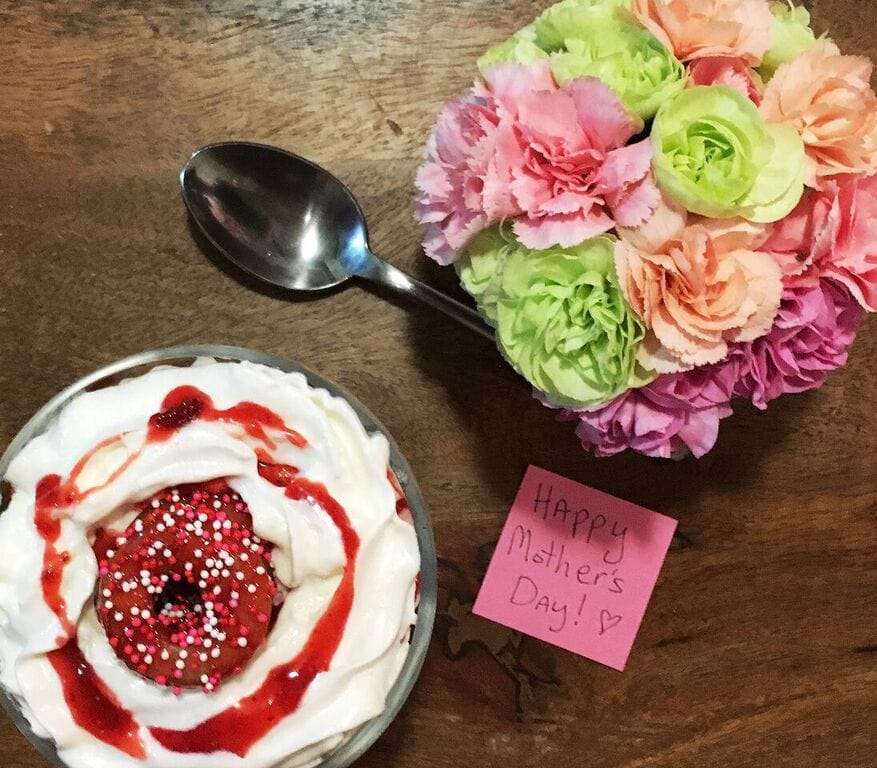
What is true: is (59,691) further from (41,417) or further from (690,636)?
(690,636)

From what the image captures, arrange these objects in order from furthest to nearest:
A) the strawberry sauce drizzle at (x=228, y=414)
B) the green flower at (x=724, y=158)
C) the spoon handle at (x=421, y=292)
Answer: the spoon handle at (x=421, y=292) → the strawberry sauce drizzle at (x=228, y=414) → the green flower at (x=724, y=158)

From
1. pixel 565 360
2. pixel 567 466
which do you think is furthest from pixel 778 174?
pixel 567 466

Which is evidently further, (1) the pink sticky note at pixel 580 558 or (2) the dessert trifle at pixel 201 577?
(1) the pink sticky note at pixel 580 558

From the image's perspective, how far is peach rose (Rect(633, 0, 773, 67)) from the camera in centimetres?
60

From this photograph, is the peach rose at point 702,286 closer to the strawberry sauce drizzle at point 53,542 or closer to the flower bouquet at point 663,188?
the flower bouquet at point 663,188

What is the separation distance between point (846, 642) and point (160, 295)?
752 mm

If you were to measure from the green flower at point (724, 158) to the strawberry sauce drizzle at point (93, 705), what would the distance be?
0.56 m

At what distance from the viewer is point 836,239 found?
0.62m

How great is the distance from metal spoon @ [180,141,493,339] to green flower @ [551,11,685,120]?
0.85 ft

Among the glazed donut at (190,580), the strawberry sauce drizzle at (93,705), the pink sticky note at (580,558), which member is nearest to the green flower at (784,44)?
the pink sticky note at (580,558)

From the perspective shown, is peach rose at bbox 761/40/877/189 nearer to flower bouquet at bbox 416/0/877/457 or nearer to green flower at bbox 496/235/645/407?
flower bouquet at bbox 416/0/877/457

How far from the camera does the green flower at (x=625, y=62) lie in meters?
0.60

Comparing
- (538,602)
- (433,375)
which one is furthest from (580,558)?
(433,375)

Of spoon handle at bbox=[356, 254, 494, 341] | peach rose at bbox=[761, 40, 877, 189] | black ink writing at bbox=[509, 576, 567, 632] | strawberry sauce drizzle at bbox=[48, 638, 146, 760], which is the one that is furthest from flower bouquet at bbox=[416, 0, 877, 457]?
strawberry sauce drizzle at bbox=[48, 638, 146, 760]
